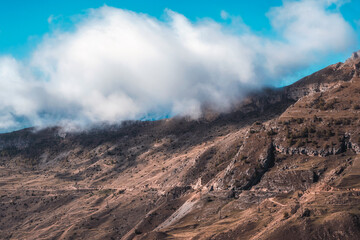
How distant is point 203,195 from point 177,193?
2521 cm

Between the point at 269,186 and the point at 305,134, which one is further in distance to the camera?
the point at 305,134

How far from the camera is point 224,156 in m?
175

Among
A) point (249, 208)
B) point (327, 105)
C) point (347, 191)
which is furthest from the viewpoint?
point (327, 105)

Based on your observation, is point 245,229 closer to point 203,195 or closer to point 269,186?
point 269,186

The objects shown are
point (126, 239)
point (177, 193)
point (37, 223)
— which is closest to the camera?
point (126, 239)

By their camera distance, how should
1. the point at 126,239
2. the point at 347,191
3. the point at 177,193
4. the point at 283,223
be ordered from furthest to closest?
1. the point at 177,193
2. the point at 126,239
3. the point at 347,191
4. the point at 283,223

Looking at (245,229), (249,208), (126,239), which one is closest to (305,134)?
(249,208)

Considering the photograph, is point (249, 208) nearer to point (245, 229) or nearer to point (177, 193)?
point (245, 229)

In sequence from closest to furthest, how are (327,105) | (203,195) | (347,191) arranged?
(347,191), (203,195), (327,105)

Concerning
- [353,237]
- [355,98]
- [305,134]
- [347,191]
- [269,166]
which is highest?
[355,98]

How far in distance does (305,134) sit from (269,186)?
29.1 metres

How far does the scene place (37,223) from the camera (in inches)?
7249

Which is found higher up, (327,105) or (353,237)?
(327,105)

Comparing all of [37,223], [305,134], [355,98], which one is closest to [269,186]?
[305,134]
